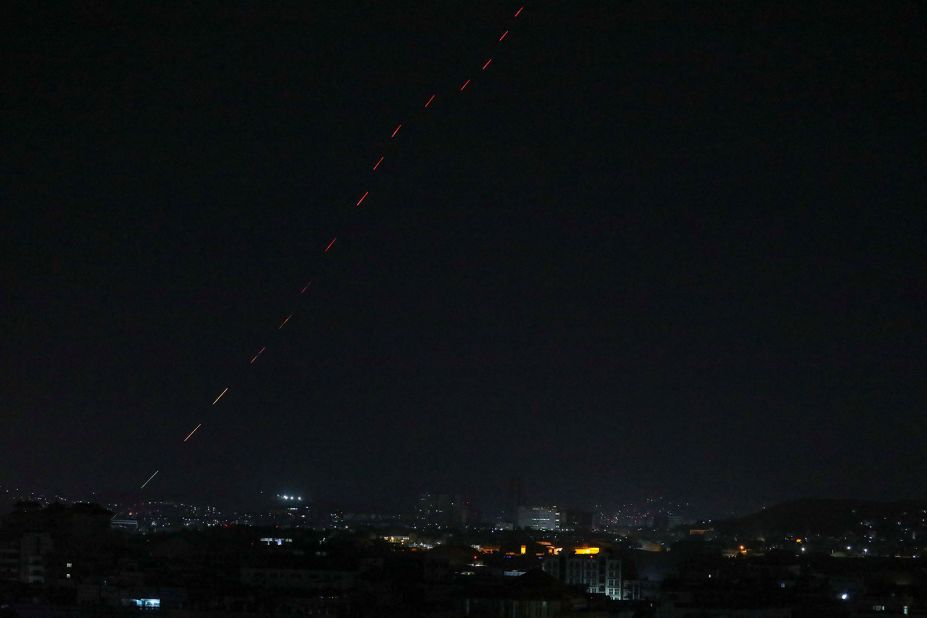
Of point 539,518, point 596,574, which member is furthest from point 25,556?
point 539,518

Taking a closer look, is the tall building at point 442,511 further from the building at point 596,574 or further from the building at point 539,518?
the building at point 596,574

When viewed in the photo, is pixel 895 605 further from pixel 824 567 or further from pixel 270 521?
pixel 270 521

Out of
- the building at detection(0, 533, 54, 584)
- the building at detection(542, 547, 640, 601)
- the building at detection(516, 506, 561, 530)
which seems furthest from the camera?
the building at detection(516, 506, 561, 530)

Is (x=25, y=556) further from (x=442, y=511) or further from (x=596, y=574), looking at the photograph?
(x=442, y=511)

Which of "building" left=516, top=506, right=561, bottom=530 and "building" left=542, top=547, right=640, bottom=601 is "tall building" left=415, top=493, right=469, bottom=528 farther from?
"building" left=542, top=547, right=640, bottom=601

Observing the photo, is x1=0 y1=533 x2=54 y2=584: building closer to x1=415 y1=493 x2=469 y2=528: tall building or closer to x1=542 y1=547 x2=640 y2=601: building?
x1=542 y1=547 x2=640 y2=601: building

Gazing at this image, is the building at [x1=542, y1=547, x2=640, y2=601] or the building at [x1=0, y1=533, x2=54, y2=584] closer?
the building at [x1=0, y1=533, x2=54, y2=584]

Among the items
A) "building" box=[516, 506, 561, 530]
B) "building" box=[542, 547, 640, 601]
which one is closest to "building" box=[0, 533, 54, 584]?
"building" box=[542, 547, 640, 601]

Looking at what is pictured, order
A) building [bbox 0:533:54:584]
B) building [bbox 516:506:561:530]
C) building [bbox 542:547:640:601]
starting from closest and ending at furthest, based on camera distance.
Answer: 1. building [bbox 0:533:54:584]
2. building [bbox 542:547:640:601]
3. building [bbox 516:506:561:530]

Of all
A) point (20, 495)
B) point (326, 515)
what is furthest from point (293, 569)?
point (326, 515)
